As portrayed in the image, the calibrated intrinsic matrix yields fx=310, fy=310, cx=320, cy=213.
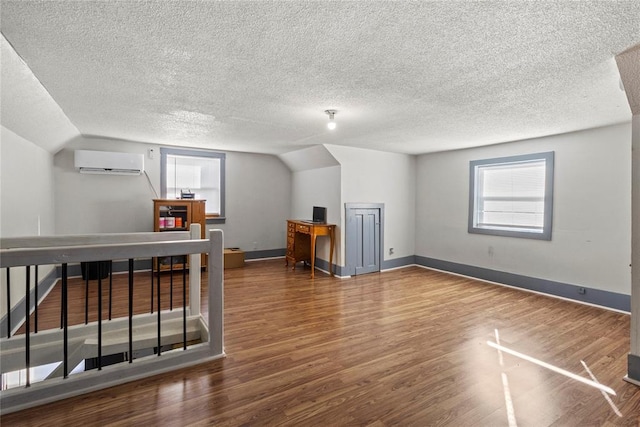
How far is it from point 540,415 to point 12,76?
14.2 ft

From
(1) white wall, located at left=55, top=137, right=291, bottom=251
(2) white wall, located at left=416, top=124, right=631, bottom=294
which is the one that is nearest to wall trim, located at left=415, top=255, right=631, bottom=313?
(2) white wall, located at left=416, top=124, right=631, bottom=294

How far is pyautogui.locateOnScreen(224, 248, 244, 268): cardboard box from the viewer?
5.83 m

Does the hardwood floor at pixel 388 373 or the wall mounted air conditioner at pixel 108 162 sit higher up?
the wall mounted air conditioner at pixel 108 162

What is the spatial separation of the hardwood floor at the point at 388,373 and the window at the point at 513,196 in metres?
1.20

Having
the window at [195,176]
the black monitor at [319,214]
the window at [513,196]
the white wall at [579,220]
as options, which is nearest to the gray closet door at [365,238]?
the black monitor at [319,214]

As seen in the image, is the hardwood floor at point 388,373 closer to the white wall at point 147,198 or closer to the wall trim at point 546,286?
the wall trim at point 546,286

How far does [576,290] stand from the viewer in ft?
13.4

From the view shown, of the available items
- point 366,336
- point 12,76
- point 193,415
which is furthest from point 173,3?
point 366,336

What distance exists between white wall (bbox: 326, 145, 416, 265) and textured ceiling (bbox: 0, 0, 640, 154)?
5.49ft

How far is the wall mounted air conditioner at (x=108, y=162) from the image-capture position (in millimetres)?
4844

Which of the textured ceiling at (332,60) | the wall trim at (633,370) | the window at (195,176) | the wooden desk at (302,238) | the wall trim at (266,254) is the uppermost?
the textured ceiling at (332,60)

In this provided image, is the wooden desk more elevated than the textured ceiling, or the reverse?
the textured ceiling

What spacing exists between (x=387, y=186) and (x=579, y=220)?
9.51 ft

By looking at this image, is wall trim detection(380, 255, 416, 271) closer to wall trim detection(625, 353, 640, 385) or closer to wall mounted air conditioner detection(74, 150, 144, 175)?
wall trim detection(625, 353, 640, 385)
